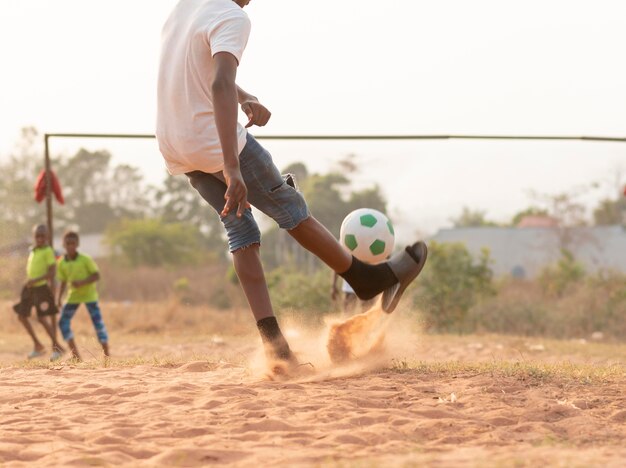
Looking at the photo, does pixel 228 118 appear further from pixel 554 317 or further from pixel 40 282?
pixel 554 317

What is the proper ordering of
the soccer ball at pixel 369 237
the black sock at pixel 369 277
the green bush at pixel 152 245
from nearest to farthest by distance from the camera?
the black sock at pixel 369 277 < the soccer ball at pixel 369 237 < the green bush at pixel 152 245

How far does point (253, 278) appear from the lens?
4.74 metres

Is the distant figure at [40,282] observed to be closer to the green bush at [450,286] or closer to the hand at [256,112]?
the hand at [256,112]

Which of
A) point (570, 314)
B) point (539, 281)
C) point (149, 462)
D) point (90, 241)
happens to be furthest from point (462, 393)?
point (90, 241)

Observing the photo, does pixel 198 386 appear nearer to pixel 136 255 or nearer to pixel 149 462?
pixel 149 462

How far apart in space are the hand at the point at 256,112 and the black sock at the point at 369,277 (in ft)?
2.64

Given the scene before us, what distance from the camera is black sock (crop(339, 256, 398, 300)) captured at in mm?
4879

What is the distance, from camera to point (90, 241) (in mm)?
57906

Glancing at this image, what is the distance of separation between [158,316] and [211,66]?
1493 centimetres

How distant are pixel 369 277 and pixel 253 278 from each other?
570 mm

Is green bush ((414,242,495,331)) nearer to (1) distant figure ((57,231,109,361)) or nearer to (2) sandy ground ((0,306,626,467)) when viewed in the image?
(1) distant figure ((57,231,109,361))

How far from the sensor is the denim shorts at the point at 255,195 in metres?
4.57

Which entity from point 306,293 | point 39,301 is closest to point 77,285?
point 39,301

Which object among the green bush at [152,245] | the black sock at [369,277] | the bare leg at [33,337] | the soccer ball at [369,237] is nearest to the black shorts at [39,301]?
the bare leg at [33,337]
